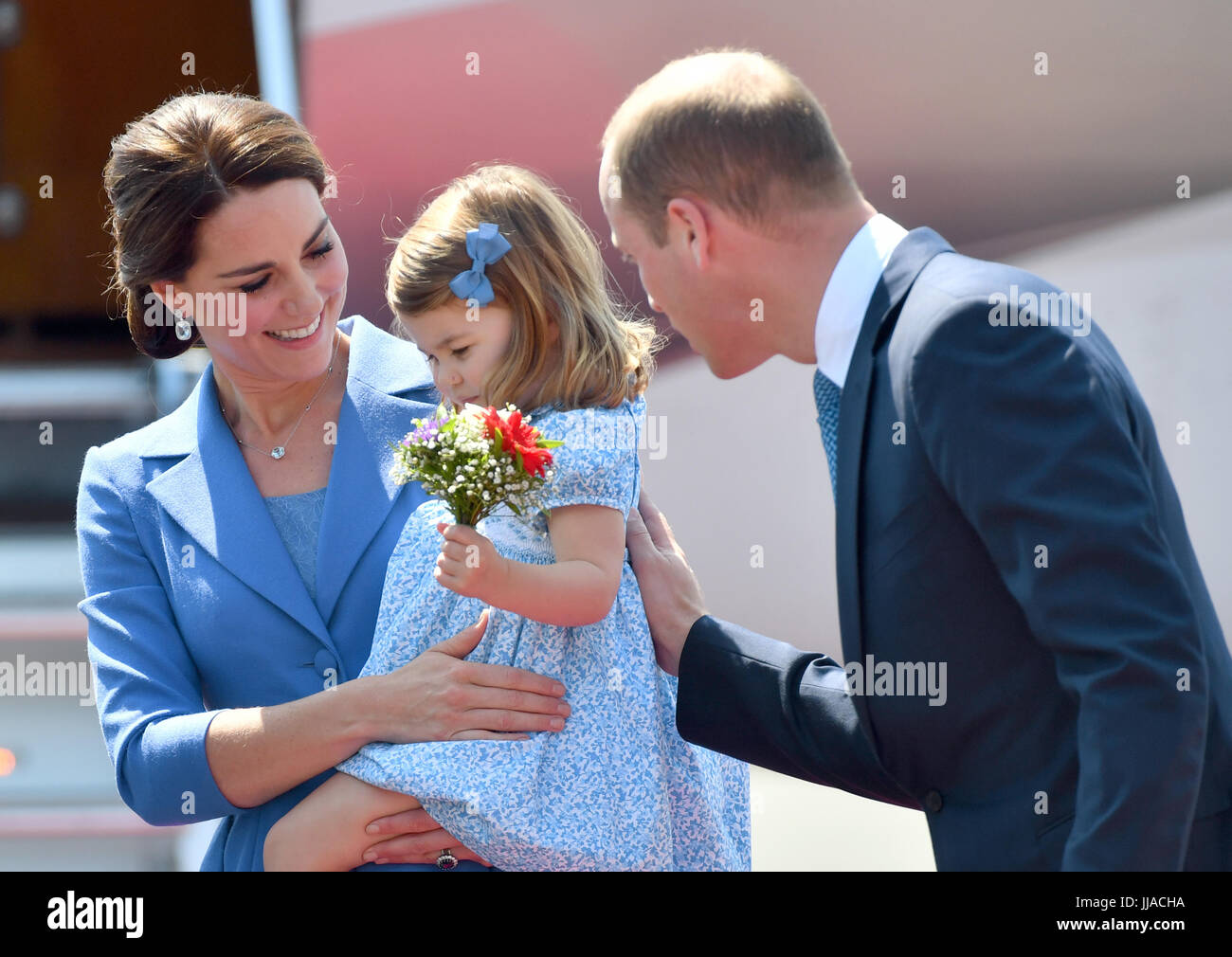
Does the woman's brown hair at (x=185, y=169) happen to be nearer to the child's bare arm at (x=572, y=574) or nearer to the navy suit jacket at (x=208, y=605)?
the navy suit jacket at (x=208, y=605)

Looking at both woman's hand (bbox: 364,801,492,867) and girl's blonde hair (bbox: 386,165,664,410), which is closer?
woman's hand (bbox: 364,801,492,867)

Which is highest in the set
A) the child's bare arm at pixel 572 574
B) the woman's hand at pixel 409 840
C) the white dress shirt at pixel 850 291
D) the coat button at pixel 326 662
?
the white dress shirt at pixel 850 291

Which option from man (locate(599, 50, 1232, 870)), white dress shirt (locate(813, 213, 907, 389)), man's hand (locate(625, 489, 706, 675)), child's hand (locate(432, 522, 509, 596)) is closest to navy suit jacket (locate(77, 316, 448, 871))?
child's hand (locate(432, 522, 509, 596))

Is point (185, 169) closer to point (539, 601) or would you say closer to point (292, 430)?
point (292, 430)

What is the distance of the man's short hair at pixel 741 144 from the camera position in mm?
1563

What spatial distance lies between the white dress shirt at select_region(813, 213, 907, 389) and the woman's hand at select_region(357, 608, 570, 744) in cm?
68

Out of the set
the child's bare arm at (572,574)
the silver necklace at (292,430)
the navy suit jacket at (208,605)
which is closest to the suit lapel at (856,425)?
the child's bare arm at (572,574)

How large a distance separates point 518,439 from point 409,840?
2.03ft

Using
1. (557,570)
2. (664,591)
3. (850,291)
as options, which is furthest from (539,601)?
(850,291)

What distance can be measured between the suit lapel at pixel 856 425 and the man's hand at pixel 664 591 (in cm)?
51

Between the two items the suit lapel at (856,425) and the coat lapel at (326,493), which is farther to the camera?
the coat lapel at (326,493)

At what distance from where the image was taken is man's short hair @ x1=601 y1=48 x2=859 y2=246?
156 cm

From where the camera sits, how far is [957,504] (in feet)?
4.61

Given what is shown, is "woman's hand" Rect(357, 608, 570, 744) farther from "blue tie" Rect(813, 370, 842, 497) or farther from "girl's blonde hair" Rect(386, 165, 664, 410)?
"blue tie" Rect(813, 370, 842, 497)
